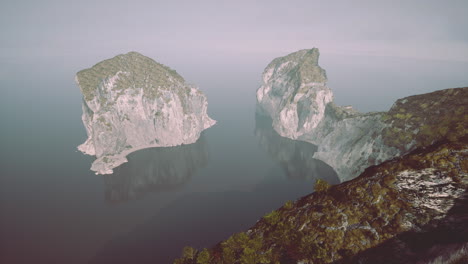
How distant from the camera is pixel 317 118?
475 ft

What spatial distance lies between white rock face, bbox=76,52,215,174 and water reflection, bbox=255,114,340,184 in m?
50.9

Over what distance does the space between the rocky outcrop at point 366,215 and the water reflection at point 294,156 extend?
91.2 meters

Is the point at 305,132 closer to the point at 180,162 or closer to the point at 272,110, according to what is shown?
the point at 272,110

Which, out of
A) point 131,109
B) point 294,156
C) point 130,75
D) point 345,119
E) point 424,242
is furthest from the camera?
point 130,75

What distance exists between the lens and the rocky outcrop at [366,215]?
1311 centimetres

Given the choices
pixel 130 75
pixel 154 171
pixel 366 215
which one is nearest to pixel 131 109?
pixel 130 75

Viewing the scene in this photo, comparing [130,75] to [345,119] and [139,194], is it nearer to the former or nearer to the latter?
[139,194]

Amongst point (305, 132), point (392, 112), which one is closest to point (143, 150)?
point (305, 132)

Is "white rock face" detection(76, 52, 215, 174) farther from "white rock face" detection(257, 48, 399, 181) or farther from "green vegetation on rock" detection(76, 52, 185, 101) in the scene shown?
"white rock face" detection(257, 48, 399, 181)

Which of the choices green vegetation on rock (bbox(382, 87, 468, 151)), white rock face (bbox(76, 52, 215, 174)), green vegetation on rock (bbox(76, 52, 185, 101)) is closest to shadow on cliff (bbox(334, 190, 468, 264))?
green vegetation on rock (bbox(382, 87, 468, 151))

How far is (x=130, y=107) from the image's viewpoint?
130 m

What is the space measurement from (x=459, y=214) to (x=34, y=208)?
116 meters

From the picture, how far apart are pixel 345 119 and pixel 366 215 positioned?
89.7 m

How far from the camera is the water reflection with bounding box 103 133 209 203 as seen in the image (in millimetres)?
99688
